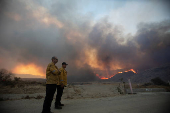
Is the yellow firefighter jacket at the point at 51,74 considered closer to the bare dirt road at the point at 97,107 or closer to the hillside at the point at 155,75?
the bare dirt road at the point at 97,107

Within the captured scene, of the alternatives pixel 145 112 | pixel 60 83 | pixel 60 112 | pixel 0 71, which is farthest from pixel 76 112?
pixel 0 71

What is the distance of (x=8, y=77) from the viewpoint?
18406 mm

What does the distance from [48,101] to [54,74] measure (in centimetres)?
91

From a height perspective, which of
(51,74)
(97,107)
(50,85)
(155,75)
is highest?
(51,74)

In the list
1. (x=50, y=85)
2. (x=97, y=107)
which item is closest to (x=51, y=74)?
(x=50, y=85)

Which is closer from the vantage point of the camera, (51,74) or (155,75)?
(51,74)

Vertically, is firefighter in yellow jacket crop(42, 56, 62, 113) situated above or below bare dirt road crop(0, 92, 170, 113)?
above

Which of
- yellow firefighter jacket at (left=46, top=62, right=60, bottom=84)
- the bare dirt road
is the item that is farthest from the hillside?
yellow firefighter jacket at (left=46, top=62, right=60, bottom=84)

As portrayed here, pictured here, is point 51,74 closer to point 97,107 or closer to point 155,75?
point 97,107

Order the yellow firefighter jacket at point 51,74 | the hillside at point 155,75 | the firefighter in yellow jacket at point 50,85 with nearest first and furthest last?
the firefighter in yellow jacket at point 50,85 < the yellow firefighter jacket at point 51,74 < the hillside at point 155,75

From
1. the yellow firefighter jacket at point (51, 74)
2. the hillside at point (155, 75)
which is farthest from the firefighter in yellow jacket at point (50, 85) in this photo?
the hillside at point (155, 75)

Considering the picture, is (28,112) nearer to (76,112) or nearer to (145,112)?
(76,112)

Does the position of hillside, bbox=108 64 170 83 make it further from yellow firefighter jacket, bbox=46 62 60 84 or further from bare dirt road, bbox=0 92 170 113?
yellow firefighter jacket, bbox=46 62 60 84

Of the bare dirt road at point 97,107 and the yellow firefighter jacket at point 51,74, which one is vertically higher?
the yellow firefighter jacket at point 51,74
